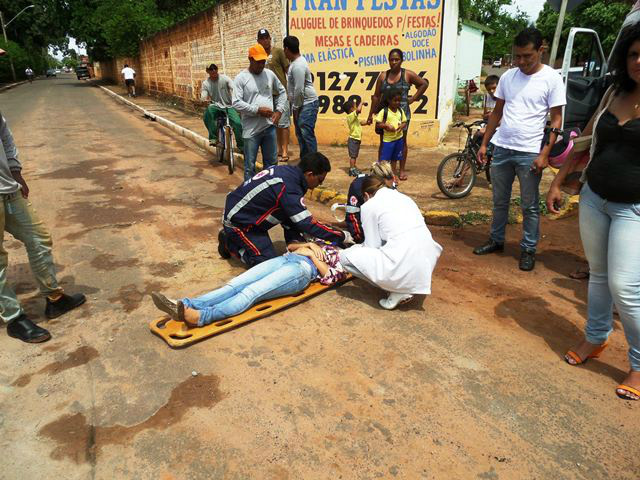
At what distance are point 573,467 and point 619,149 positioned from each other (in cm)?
166

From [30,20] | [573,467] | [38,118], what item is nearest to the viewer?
[573,467]

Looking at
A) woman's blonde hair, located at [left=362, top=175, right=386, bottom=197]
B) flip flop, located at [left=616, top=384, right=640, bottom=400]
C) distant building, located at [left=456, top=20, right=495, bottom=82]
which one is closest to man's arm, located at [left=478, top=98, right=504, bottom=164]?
woman's blonde hair, located at [left=362, top=175, right=386, bottom=197]

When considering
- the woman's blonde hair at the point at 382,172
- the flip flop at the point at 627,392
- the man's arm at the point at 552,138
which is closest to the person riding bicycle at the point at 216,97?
the woman's blonde hair at the point at 382,172

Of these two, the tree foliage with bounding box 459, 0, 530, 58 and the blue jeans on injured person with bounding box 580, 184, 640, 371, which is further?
the tree foliage with bounding box 459, 0, 530, 58

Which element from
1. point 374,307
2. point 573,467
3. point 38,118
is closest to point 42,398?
point 374,307

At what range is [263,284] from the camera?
132 inches

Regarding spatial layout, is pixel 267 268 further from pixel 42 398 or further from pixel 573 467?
pixel 573 467

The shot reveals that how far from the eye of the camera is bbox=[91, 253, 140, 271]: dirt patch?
169 inches

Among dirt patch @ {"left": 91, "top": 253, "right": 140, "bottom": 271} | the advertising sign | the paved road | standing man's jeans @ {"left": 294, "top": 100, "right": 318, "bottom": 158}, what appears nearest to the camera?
the paved road

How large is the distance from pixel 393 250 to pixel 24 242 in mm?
2629

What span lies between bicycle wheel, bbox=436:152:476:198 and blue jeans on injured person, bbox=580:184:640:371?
11.6 feet

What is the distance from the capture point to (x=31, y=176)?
7676 mm

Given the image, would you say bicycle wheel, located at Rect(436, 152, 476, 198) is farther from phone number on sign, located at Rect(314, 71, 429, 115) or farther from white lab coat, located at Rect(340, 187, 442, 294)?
phone number on sign, located at Rect(314, 71, 429, 115)

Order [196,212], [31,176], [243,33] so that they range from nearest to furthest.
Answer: [196,212] < [31,176] < [243,33]
